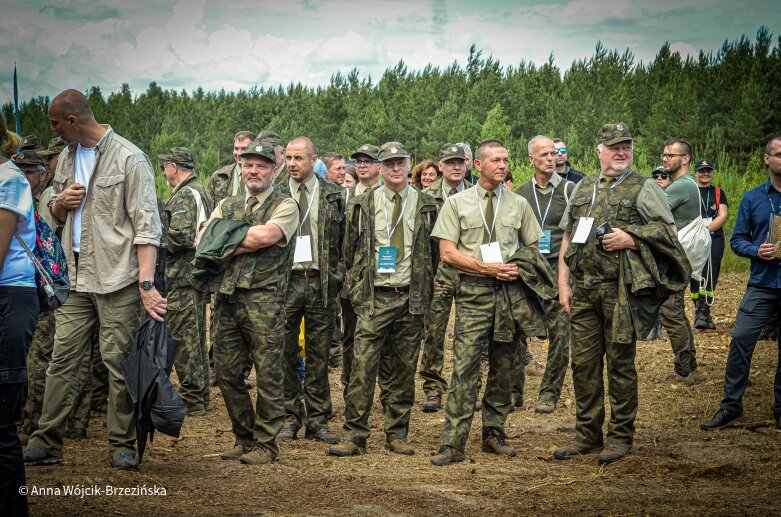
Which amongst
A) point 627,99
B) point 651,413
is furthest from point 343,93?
point 651,413

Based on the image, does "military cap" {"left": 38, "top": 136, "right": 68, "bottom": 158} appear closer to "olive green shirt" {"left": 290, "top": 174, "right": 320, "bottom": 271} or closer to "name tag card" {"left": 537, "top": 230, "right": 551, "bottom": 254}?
"olive green shirt" {"left": 290, "top": 174, "right": 320, "bottom": 271}

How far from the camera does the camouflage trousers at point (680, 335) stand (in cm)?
1019

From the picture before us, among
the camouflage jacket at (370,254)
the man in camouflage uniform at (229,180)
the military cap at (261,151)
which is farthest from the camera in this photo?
the man in camouflage uniform at (229,180)

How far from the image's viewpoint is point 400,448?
25.2 feet

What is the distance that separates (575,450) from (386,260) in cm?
230

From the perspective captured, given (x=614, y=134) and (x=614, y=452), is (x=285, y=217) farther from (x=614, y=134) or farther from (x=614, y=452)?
(x=614, y=452)

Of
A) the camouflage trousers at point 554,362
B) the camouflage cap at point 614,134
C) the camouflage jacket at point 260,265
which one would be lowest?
the camouflage trousers at point 554,362

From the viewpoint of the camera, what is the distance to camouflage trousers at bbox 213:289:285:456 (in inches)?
273

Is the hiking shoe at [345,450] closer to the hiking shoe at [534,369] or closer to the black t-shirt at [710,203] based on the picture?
the hiking shoe at [534,369]

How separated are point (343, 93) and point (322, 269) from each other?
56377 mm

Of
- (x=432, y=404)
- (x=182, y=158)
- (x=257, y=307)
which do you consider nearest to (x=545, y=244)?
(x=432, y=404)

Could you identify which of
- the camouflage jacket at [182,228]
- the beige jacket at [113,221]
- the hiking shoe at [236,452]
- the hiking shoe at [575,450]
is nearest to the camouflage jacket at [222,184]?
the camouflage jacket at [182,228]

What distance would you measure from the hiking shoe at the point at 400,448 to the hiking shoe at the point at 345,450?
0.31m

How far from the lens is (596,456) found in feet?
24.5
